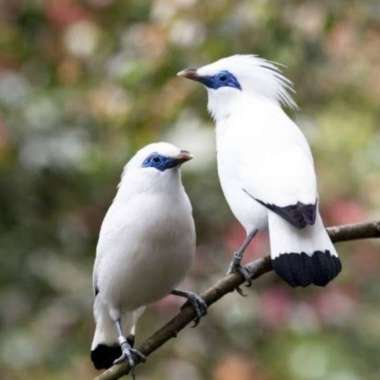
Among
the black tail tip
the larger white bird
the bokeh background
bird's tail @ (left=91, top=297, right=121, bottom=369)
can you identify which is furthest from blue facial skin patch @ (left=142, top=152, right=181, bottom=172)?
the bokeh background

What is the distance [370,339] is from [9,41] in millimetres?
2376

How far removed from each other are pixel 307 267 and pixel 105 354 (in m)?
0.89

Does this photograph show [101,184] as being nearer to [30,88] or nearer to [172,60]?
[30,88]

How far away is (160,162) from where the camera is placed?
2.98m

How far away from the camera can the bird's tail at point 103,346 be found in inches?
131

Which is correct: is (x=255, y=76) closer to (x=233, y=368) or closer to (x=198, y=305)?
(x=198, y=305)

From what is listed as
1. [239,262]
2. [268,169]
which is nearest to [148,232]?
[239,262]

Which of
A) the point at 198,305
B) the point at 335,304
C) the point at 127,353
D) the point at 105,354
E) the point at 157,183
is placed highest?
the point at 157,183

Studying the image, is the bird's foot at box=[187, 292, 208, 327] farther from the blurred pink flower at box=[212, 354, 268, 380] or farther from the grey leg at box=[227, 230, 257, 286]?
the blurred pink flower at box=[212, 354, 268, 380]

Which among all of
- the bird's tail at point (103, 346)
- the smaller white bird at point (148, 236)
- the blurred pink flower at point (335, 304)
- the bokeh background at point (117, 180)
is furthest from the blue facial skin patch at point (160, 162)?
the blurred pink flower at point (335, 304)

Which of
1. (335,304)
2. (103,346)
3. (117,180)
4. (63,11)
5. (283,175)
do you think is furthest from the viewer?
(63,11)

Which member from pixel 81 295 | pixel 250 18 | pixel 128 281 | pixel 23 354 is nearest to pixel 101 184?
pixel 81 295

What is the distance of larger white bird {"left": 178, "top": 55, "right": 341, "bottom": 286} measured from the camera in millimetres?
2734

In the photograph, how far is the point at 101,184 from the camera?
577 centimetres
